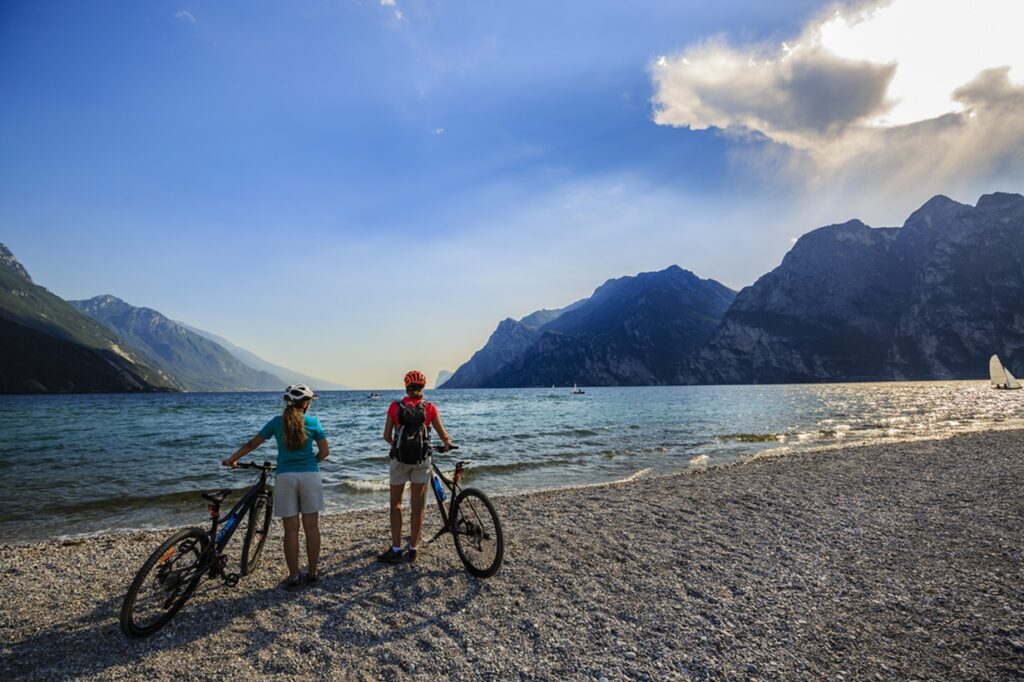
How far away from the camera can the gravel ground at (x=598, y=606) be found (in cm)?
532

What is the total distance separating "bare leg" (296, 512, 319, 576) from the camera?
282 inches

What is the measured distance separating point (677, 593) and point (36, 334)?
257 m

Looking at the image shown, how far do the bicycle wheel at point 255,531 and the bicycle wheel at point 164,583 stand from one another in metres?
1.04

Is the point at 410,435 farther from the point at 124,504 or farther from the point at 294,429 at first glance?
the point at 124,504

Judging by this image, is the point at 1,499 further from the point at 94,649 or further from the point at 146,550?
the point at 94,649

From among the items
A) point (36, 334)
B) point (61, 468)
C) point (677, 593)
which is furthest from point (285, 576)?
point (36, 334)

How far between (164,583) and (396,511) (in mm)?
3349

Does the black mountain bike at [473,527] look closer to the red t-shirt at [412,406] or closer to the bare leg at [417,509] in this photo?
the bare leg at [417,509]

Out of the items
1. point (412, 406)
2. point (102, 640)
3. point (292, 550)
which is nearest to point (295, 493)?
point (292, 550)

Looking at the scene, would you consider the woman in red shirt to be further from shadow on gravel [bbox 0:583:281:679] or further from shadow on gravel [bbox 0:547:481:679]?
shadow on gravel [bbox 0:583:281:679]

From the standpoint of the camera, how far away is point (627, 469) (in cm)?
2180

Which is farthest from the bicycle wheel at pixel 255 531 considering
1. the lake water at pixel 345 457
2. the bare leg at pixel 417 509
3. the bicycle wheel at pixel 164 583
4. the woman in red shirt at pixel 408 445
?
the lake water at pixel 345 457

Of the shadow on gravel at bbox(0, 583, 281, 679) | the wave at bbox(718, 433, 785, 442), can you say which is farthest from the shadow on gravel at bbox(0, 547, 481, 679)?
the wave at bbox(718, 433, 785, 442)

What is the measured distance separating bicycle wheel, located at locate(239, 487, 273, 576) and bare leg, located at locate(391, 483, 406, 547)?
2.06 m
